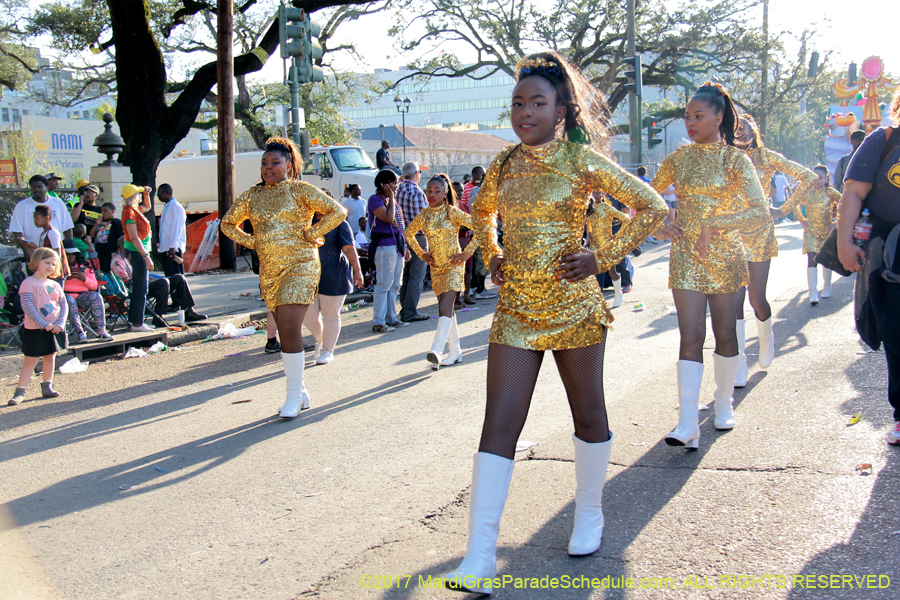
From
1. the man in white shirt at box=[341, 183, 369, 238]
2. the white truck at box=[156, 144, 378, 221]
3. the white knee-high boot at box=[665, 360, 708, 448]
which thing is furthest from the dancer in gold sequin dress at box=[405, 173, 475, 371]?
the white truck at box=[156, 144, 378, 221]

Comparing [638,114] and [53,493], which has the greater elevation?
[638,114]

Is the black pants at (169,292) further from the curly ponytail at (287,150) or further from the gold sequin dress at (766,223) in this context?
the gold sequin dress at (766,223)

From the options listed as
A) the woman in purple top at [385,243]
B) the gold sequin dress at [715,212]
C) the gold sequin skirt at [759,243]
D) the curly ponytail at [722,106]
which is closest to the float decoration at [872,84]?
the woman in purple top at [385,243]

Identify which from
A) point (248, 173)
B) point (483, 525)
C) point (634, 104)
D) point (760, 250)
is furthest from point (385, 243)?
point (634, 104)

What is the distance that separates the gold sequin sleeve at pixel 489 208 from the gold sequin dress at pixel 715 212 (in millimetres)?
1653

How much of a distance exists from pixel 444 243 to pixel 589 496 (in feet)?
14.9

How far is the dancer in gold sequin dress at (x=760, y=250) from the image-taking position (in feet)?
18.3

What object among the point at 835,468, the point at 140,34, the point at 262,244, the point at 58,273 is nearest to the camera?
the point at 835,468

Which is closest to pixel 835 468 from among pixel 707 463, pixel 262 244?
pixel 707 463

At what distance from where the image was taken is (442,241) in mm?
7484

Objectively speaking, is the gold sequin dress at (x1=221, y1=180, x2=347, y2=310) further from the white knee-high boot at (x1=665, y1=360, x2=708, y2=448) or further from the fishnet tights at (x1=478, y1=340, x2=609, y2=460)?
the fishnet tights at (x1=478, y1=340, x2=609, y2=460)

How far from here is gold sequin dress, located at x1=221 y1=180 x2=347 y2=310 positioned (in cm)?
564

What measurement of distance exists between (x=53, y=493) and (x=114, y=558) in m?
1.23

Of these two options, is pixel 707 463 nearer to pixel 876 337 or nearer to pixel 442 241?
pixel 876 337
